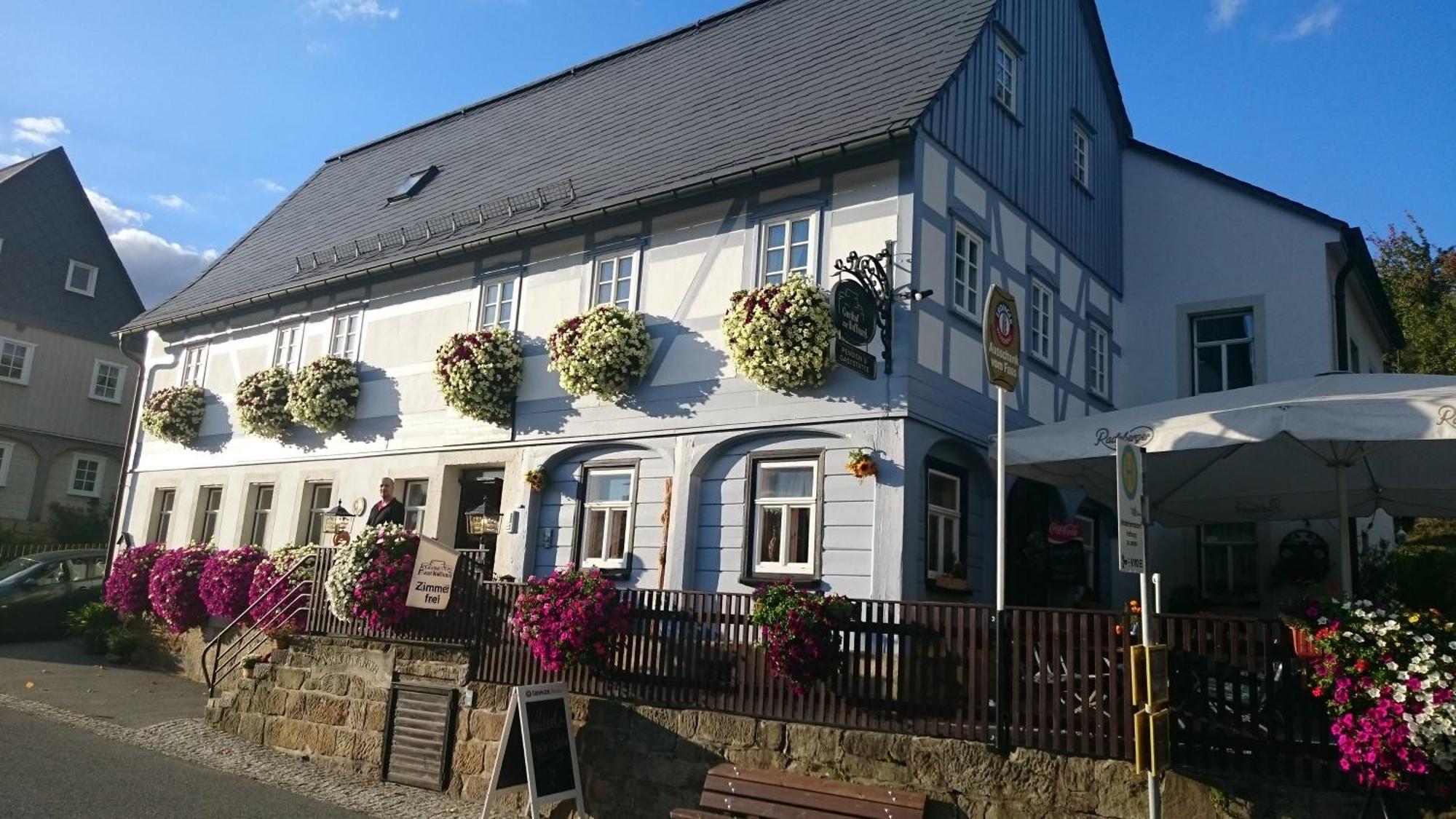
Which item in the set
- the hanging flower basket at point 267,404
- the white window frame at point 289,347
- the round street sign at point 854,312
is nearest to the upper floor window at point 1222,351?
the round street sign at point 854,312

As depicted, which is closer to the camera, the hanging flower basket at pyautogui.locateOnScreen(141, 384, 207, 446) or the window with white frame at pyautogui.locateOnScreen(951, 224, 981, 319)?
Answer: the window with white frame at pyautogui.locateOnScreen(951, 224, 981, 319)

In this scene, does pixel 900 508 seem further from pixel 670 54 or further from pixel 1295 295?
pixel 670 54

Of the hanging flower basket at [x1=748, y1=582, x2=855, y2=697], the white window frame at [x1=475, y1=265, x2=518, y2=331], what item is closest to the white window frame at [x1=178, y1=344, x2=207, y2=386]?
the white window frame at [x1=475, y1=265, x2=518, y2=331]

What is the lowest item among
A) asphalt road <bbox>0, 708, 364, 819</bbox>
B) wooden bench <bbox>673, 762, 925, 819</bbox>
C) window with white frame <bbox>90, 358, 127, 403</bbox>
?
asphalt road <bbox>0, 708, 364, 819</bbox>

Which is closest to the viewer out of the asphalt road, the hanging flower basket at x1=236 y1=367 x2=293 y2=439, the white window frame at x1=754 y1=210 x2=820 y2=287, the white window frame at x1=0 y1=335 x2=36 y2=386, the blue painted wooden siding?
the asphalt road

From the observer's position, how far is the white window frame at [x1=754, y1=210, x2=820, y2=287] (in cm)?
1154

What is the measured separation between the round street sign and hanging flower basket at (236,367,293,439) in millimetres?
10447

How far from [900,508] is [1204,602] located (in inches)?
259

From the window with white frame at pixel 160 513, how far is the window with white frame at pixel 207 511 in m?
1.18

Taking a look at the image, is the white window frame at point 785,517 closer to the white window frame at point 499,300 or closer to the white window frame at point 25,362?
the white window frame at point 499,300

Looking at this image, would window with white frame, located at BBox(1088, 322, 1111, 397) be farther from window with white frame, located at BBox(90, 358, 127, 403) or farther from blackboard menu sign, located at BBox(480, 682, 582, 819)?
window with white frame, located at BBox(90, 358, 127, 403)

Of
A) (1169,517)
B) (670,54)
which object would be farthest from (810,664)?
(670,54)

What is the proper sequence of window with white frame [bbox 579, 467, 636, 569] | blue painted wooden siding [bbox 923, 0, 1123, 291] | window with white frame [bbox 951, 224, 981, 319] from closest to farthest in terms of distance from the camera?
window with white frame [bbox 951, 224, 981, 319], window with white frame [bbox 579, 467, 636, 569], blue painted wooden siding [bbox 923, 0, 1123, 291]

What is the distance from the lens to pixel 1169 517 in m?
11.5
